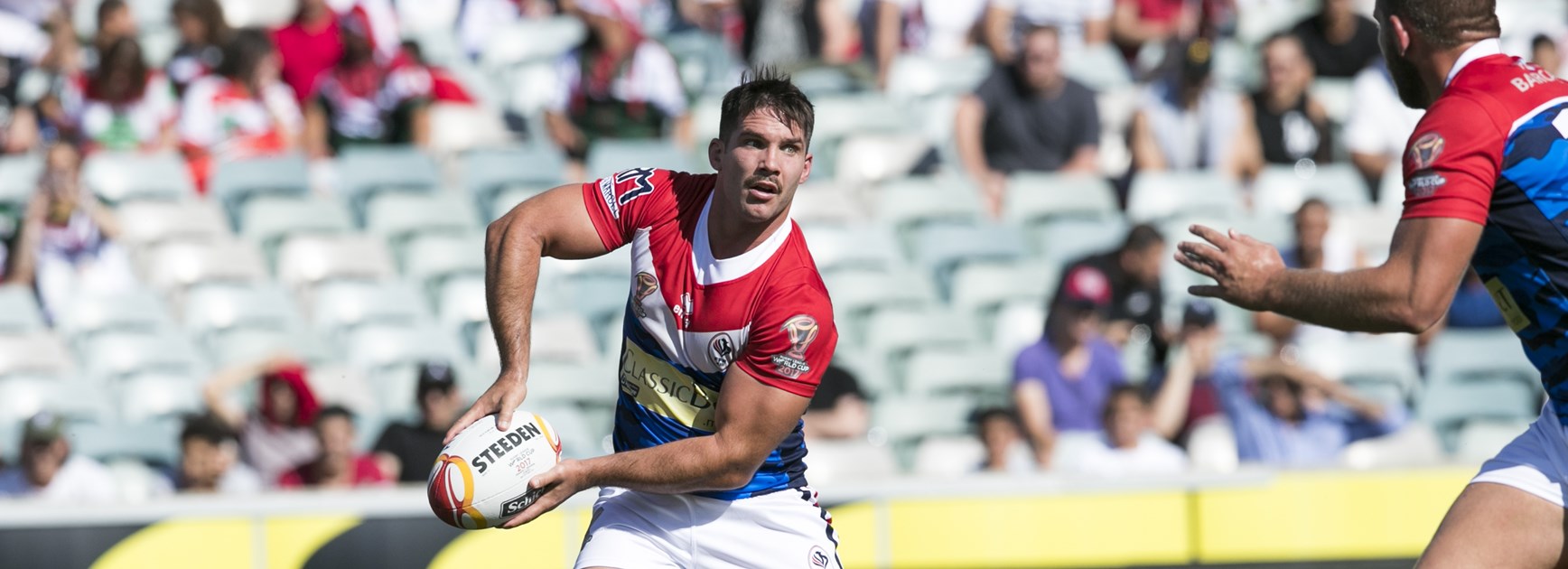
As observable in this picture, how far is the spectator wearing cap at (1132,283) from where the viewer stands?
9602mm

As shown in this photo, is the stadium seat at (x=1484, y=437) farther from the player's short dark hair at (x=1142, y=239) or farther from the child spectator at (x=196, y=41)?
the child spectator at (x=196, y=41)

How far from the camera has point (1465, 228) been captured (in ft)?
13.0

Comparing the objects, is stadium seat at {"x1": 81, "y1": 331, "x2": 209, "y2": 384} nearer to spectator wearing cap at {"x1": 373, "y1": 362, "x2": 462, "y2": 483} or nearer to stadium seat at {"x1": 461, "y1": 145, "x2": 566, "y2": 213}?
spectator wearing cap at {"x1": 373, "y1": 362, "x2": 462, "y2": 483}

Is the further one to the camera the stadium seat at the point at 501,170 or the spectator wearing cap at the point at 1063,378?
the stadium seat at the point at 501,170

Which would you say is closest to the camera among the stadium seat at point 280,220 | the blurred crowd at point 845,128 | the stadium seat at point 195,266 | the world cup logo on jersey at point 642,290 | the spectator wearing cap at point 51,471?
the world cup logo on jersey at point 642,290

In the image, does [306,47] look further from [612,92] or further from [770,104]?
[770,104]

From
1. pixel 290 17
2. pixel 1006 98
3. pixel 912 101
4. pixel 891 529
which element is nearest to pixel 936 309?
pixel 1006 98

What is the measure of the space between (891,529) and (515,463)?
264cm

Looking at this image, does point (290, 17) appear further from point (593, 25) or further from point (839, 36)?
point (839, 36)

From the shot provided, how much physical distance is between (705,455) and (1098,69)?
8.22m

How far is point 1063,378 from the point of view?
9117 mm

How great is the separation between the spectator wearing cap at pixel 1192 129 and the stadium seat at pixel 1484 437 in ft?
8.21

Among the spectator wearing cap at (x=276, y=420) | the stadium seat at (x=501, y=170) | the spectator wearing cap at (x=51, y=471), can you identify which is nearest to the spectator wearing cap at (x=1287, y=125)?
the stadium seat at (x=501, y=170)

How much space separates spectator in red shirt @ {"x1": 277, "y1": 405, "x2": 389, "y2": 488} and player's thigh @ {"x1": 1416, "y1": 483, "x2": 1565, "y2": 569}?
5.36 metres
